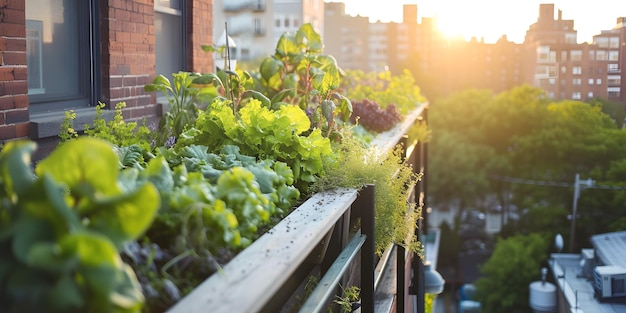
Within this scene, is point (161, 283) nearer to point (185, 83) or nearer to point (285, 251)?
point (285, 251)

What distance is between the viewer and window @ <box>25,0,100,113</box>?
13.1 ft

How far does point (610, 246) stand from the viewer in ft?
58.8

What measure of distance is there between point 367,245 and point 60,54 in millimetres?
2076

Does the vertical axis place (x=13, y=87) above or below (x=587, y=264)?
above

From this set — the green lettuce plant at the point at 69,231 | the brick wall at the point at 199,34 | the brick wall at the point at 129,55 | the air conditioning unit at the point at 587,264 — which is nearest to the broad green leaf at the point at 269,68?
the brick wall at the point at 129,55

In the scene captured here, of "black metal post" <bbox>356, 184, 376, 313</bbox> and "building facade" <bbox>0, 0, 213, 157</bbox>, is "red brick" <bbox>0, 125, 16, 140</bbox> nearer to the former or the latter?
"building facade" <bbox>0, 0, 213, 157</bbox>

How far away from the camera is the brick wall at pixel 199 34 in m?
5.91

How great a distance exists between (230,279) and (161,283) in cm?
14

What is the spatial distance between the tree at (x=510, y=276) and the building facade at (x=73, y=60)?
21.6m

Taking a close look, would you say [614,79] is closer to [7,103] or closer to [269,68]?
[269,68]

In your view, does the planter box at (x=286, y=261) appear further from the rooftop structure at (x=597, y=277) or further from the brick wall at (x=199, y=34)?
the rooftop structure at (x=597, y=277)

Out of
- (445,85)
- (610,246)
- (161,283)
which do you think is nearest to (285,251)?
(161,283)

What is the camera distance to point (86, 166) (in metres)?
1.46

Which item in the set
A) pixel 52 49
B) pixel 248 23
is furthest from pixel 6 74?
pixel 248 23
